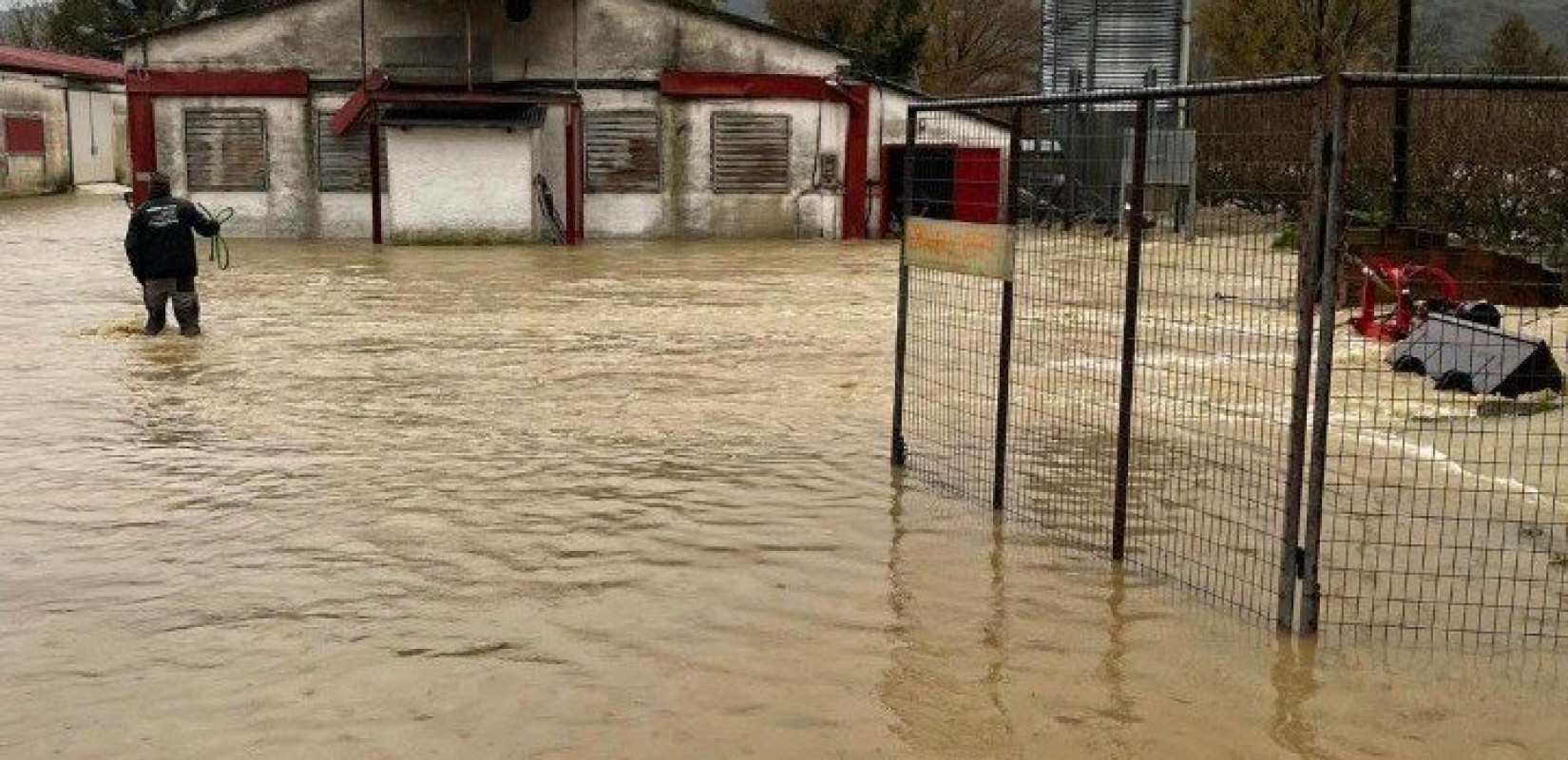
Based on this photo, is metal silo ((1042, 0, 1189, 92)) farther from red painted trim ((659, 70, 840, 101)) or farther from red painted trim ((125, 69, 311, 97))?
red painted trim ((125, 69, 311, 97))

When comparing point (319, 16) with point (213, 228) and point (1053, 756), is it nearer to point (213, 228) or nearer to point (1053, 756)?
point (213, 228)

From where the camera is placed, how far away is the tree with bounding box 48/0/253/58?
57.1 meters

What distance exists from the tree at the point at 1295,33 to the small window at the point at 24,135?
32.0 meters

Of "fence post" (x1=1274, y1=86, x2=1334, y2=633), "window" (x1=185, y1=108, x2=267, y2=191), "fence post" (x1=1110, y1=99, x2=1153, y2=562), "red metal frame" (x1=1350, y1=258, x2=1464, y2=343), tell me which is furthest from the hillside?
"fence post" (x1=1274, y1=86, x2=1334, y2=633)

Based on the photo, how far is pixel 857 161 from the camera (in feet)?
100

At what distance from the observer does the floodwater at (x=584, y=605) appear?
5.31m

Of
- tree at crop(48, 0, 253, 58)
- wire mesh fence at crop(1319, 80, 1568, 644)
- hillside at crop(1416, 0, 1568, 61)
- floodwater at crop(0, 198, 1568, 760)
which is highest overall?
hillside at crop(1416, 0, 1568, 61)

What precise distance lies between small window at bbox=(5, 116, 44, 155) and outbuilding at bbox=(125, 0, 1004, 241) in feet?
58.0

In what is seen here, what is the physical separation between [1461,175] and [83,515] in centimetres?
680

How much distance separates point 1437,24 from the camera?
64438 millimetres

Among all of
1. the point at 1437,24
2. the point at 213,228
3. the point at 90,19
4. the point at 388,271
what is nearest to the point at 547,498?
the point at 213,228

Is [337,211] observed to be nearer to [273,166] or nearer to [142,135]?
[273,166]

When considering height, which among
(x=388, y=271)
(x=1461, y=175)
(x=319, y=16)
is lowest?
(x=388, y=271)

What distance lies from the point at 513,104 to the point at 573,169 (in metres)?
1.52
